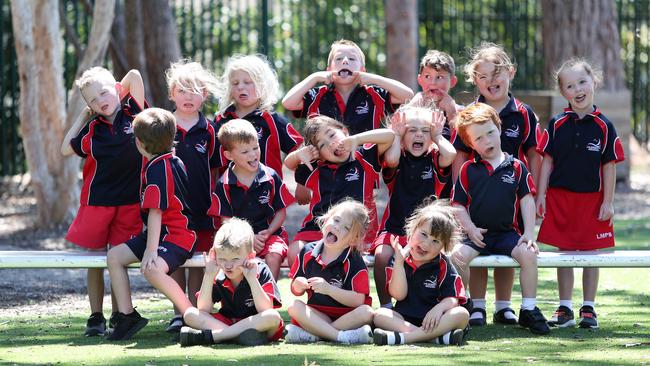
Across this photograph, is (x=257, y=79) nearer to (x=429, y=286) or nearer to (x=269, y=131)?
(x=269, y=131)

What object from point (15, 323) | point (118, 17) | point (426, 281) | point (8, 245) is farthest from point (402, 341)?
point (118, 17)

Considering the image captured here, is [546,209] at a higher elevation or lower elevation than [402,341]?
higher

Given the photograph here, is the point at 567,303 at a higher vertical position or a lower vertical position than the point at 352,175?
lower

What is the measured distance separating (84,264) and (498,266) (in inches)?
86.3

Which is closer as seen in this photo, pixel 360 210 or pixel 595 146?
pixel 360 210

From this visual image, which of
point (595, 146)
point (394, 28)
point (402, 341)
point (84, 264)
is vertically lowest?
point (402, 341)

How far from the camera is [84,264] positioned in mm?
6133

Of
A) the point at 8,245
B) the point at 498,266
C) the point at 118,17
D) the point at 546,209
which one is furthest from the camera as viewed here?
the point at 118,17

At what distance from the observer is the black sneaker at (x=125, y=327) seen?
235 inches

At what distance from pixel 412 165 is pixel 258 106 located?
3.30ft

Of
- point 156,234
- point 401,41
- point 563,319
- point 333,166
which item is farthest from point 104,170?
point 401,41

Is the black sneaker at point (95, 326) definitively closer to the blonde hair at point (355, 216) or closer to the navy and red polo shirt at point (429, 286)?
the blonde hair at point (355, 216)

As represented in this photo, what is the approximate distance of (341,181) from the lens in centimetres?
632

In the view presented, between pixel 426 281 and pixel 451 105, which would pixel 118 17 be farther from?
pixel 426 281
